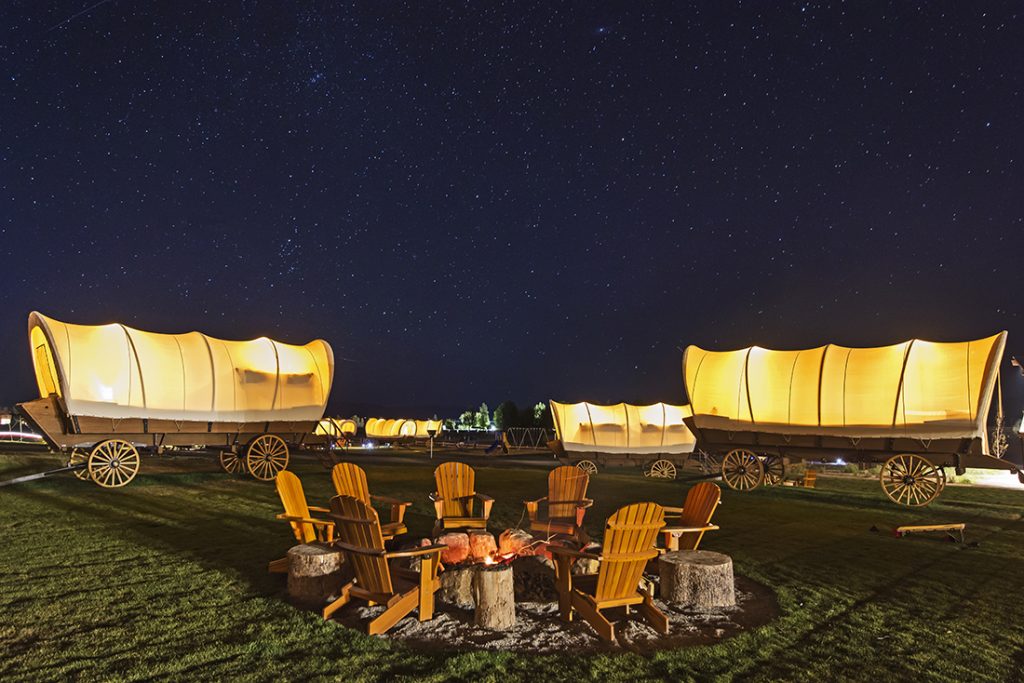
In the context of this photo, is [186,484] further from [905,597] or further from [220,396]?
[905,597]

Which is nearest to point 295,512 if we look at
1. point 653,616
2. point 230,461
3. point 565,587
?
point 565,587

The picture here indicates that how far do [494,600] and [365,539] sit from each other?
41.8 inches

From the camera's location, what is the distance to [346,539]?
4504 millimetres

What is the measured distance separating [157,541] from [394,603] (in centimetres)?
431

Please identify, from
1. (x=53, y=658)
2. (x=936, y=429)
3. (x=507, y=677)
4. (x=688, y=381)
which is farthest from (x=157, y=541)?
(x=936, y=429)

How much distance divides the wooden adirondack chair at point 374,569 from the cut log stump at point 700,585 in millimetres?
1954

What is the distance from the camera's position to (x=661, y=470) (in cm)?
1850

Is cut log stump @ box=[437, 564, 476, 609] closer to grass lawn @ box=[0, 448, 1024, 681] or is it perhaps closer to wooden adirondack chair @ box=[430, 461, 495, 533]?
grass lawn @ box=[0, 448, 1024, 681]

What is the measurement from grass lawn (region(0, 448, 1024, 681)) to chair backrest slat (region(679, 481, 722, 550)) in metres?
0.70

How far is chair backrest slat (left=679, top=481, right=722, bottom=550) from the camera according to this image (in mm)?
5527

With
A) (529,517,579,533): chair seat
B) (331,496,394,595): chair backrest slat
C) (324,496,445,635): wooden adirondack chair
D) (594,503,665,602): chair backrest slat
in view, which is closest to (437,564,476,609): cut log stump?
(324,496,445,635): wooden adirondack chair

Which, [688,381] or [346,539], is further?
[688,381]

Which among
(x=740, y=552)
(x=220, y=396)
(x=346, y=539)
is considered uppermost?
(x=220, y=396)

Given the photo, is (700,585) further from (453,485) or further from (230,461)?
(230,461)
